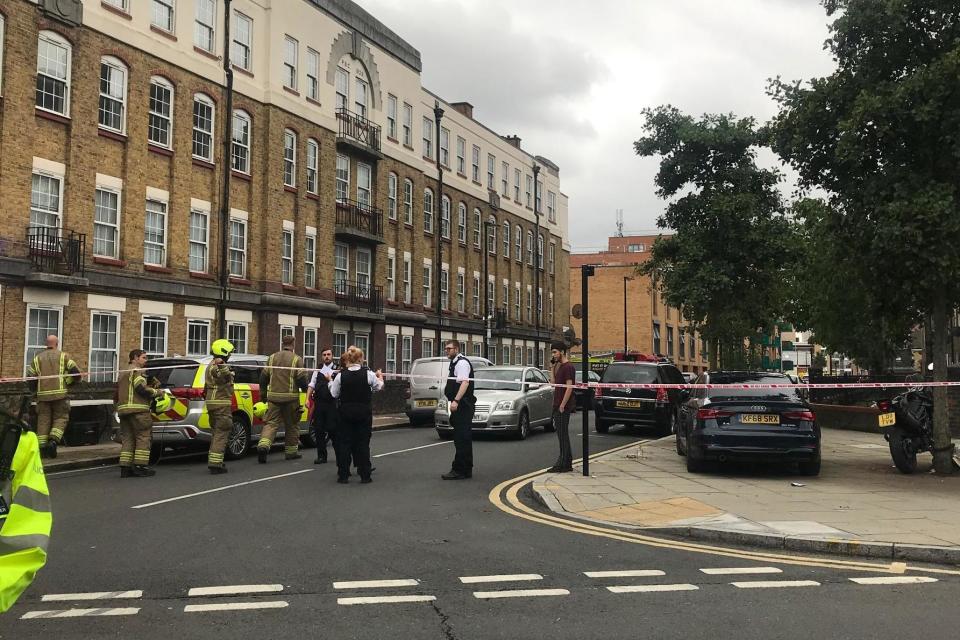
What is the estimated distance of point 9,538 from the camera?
142 inches

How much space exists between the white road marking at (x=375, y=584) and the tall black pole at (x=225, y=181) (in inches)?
803

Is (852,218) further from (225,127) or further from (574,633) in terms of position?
(225,127)

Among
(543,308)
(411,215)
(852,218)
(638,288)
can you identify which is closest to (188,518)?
(852,218)

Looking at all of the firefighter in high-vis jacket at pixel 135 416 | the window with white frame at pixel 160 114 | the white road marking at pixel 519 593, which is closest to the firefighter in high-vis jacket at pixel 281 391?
the firefighter in high-vis jacket at pixel 135 416

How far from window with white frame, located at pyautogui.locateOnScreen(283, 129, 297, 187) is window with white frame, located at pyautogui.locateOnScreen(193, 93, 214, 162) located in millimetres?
3353

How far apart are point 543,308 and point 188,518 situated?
44.2 meters

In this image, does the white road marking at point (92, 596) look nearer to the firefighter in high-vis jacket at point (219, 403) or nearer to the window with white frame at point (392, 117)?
the firefighter in high-vis jacket at point (219, 403)

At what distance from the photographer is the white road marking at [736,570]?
6504 millimetres

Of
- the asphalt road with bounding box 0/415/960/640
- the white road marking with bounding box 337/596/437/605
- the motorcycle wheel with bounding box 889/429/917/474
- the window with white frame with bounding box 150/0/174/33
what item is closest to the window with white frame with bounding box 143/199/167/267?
the window with white frame with bounding box 150/0/174/33

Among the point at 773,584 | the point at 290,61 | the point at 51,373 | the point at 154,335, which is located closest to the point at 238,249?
the point at 154,335

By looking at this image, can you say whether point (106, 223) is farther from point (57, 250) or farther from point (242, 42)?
point (242, 42)

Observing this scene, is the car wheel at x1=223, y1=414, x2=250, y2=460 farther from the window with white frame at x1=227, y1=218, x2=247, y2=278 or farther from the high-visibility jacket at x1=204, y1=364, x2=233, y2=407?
the window with white frame at x1=227, y1=218, x2=247, y2=278

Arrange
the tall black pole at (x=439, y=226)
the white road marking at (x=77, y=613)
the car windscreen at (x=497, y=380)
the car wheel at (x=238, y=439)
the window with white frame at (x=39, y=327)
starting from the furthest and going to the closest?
the tall black pole at (x=439, y=226) < the window with white frame at (x=39, y=327) < the car windscreen at (x=497, y=380) < the car wheel at (x=238, y=439) < the white road marking at (x=77, y=613)

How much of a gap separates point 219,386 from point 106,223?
11589 millimetres
